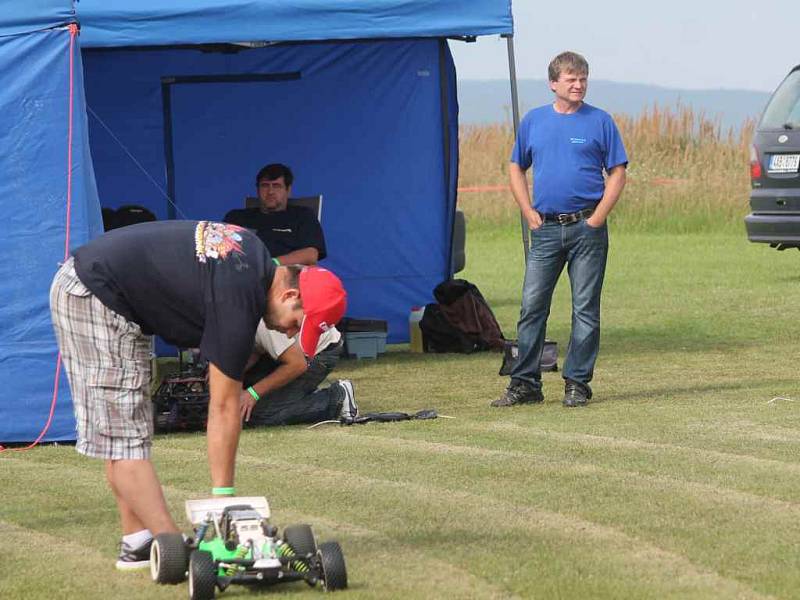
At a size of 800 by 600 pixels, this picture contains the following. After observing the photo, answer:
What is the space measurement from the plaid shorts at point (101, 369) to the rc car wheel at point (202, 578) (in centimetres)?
55

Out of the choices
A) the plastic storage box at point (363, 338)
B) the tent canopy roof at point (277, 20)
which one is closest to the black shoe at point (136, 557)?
the tent canopy roof at point (277, 20)

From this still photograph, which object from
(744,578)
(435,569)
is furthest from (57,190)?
(744,578)

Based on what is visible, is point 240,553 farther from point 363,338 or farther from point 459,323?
point 459,323

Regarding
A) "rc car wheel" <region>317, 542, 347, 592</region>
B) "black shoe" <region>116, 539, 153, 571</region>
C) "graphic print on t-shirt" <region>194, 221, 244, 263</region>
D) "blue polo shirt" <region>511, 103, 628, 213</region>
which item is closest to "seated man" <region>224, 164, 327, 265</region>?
"blue polo shirt" <region>511, 103, 628, 213</region>

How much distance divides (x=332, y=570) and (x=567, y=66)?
4.49m

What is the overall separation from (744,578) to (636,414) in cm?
343

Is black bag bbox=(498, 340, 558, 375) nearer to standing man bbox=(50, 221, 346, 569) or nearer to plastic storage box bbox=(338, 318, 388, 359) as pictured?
plastic storage box bbox=(338, 318, 388, 359)

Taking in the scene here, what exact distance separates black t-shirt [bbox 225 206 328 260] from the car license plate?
14.3 feet

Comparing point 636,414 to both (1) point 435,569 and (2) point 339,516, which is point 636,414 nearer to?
(2) point 339,516

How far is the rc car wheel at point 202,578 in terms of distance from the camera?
4809mm

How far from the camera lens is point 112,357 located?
5.23m

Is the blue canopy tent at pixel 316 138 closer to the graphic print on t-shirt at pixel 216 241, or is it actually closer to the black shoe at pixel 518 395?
the black shoe at pixel 518 395

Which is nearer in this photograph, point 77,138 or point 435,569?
point 435,569

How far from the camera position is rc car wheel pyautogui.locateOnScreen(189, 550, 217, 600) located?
15.8ft
